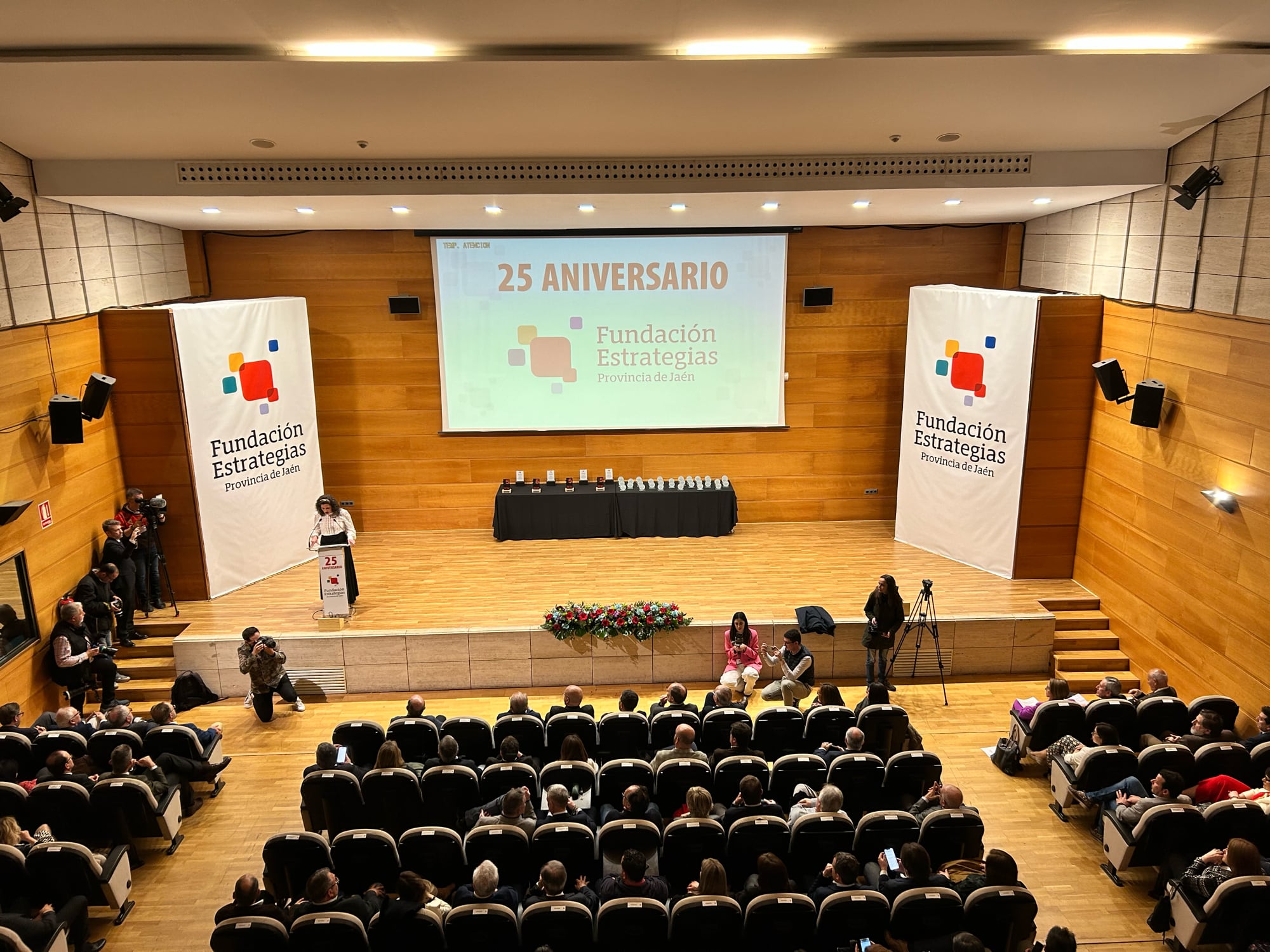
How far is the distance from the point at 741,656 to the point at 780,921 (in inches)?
158

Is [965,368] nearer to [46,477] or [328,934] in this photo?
[328,934]

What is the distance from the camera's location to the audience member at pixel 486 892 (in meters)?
4.76

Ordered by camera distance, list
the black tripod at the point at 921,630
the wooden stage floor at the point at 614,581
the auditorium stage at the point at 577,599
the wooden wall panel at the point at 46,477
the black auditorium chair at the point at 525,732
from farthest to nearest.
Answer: the wooden stage floor at the point at 614,581 → the auditorium stage at the point at 577,599 → the black tripod at the point at 921,630 → the wooden wall panel at the point at 46,477 → the black auditorium chair at the point at 525,732

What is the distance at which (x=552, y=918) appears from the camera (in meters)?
4.66

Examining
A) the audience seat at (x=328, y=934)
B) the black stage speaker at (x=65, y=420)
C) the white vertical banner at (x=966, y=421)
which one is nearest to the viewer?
the audience seat at (x=328, y=934)

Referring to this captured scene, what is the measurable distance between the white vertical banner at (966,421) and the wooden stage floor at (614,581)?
398 mm

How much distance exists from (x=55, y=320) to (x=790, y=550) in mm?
8396

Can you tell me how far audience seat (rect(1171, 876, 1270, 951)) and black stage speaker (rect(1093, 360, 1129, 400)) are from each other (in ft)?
16.8

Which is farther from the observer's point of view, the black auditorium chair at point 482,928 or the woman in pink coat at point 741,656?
the woman in pink coat at point 741,656

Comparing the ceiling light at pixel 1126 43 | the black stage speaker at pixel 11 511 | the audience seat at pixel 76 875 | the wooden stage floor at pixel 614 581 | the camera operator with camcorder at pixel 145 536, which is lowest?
the audience seat at pixel 76 875

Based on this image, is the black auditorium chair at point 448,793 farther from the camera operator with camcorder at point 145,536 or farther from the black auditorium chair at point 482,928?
the camera operator with camcorder at point 145,536

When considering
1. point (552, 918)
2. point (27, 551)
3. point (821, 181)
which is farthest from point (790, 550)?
point (27, 551)

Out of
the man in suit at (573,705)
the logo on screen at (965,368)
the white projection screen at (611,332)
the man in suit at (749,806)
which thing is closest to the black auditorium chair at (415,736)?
the man in suit at (573,705)

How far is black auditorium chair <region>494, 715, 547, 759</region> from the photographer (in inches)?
263
